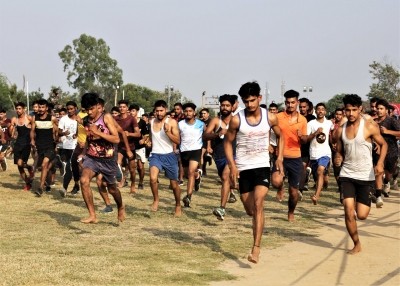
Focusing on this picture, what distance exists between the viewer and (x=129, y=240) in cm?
1002

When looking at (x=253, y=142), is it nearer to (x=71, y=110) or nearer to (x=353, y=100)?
(x=353, y=100)

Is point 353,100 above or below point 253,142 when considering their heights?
above

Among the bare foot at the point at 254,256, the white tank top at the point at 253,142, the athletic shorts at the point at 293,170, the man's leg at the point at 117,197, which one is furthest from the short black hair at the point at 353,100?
the man's leg at the point at 117,197

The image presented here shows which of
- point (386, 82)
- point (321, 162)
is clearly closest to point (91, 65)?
point (386, 82)

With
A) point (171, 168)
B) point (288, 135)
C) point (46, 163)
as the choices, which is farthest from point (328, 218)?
point (46, 163)

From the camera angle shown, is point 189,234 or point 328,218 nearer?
point 189,234

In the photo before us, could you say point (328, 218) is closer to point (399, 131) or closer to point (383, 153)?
point (399, 131)

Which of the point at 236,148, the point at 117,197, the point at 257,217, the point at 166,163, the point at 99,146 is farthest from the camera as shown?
the point at 166,163

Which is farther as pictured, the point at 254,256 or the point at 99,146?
the point at 99,146

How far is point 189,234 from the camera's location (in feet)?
35.0

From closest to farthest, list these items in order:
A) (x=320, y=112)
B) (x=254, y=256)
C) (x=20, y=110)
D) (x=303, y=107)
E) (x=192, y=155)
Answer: (x=254, y=256)
(x=192, y=155)
(x=303, y=107)
(x=320, y=112)
(x=20, y=110)

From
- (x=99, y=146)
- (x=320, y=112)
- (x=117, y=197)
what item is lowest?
(x=117, y=197)

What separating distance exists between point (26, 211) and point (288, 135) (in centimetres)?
476

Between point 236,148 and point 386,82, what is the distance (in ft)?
148
